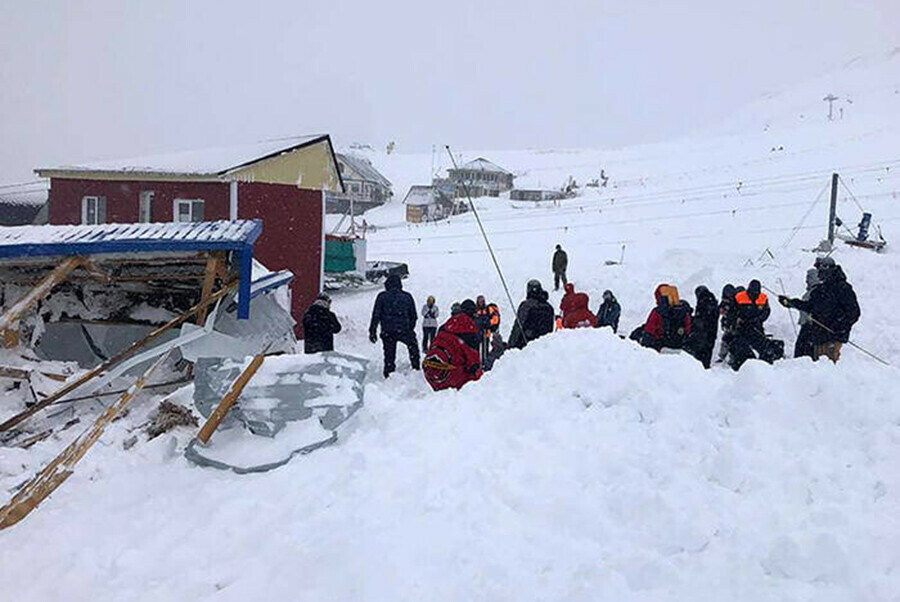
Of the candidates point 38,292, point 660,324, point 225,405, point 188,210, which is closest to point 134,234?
point 38,292

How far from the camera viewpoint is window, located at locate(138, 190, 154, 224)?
14492mm

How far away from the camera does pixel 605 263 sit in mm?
19938

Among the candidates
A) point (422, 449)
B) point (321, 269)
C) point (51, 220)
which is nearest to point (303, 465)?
point (422, 449)

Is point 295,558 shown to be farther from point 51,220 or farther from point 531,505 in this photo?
point 51,220

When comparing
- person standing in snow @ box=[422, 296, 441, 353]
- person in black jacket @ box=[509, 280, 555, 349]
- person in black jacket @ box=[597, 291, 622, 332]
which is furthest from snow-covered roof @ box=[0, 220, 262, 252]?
person in black jacket @ box=[597, 291, 622, 332]

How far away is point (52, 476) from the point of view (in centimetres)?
502

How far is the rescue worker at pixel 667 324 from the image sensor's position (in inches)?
387

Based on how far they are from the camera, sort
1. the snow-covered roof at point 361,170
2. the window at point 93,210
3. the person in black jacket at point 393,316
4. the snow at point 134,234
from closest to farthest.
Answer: the snow at point 134,234 → the person in black jacket at point 393,316 → the window at point 93,210 → the snow-covered roof at point 361,170

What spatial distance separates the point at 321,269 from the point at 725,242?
1512 cm

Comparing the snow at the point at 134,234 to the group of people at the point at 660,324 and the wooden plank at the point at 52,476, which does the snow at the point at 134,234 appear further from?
the group of people at the point at 660,324

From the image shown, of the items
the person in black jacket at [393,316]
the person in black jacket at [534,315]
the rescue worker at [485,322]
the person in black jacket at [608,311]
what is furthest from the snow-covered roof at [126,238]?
the person in black jacket at [608,311]

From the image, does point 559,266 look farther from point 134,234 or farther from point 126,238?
point 126,238

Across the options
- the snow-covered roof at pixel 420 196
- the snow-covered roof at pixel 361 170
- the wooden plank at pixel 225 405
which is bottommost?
the wooden plank at pixel 225 405

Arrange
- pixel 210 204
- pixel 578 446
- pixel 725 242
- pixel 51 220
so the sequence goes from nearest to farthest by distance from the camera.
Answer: pixel 578 446 → pixel 210 204 → pixel 51 220 → pixel 725 242
